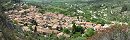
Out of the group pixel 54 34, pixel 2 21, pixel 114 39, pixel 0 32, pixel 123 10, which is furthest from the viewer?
pixel 123 10

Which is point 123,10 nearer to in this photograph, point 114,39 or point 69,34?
point 69,34

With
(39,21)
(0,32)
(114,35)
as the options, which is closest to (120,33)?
(114,35)

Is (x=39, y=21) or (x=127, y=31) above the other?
(x=127, y=31)

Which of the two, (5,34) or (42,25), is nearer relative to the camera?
(5,34)

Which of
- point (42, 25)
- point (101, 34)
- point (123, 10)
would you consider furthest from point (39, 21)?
point (123, 10)

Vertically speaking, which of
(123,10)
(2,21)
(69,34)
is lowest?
(123,10)

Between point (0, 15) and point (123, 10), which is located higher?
point (0, 15)

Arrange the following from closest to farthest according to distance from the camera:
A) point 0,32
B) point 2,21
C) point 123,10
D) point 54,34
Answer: point 0,32
point 2,21
point 54,34
point 123,10

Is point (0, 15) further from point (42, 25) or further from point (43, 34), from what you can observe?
point (42, 25)

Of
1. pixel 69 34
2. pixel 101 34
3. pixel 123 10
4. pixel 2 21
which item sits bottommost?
pixel 123 10
